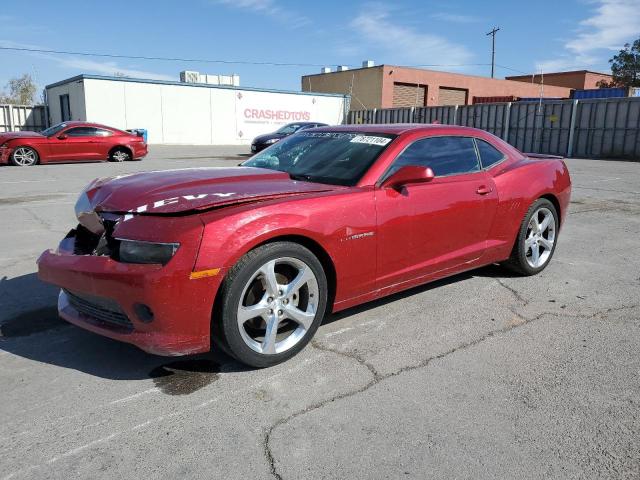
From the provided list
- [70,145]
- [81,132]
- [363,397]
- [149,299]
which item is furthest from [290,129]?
[363,397]

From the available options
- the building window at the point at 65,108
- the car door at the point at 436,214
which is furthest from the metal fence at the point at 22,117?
the car door at the point at 436,214

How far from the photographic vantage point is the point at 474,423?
104 inches

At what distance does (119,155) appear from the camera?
18188mm

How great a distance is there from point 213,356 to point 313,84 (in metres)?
A: 50.7

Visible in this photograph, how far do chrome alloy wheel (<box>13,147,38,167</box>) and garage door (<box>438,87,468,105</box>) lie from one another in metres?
36.5

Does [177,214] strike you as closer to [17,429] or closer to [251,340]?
[251,340]

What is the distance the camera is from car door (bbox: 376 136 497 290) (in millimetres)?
3695

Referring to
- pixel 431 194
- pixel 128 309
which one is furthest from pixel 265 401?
pixel 431 194

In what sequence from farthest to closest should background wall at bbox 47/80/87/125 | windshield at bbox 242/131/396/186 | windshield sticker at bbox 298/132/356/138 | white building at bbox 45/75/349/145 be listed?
1. white building at bbox 45/75/349/145
2. background wall at bbox 47/80/87/125
3. windshield sticker at bbox 298/132/356/138
4. windshield at bbox 242/131/396/186

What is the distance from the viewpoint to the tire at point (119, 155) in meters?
18.0

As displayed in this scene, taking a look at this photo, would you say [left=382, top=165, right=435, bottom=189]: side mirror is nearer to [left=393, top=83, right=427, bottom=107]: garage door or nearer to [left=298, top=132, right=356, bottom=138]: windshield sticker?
[left=298, top=132, right=356, bottom=138]: windshield sticker

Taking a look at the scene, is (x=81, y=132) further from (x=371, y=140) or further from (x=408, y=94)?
(x=408, y=94)

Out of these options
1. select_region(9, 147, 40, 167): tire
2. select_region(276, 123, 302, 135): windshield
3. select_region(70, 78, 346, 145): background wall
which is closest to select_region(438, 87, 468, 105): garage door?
select_region(70, 78, 346, 145): background wall

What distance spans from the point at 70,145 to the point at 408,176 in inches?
626
